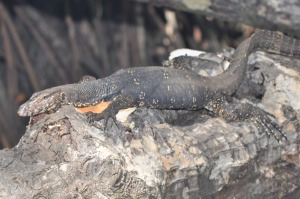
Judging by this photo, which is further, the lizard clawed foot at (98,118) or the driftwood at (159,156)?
the lizard clawed foot at (98,118)

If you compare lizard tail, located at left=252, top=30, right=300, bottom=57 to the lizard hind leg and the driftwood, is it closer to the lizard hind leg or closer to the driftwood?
the driftwood

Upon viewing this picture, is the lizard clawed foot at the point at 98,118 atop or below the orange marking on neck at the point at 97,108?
atop

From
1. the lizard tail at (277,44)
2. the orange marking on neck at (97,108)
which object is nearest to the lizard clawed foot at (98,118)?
the orange marking on neck at (97,108)

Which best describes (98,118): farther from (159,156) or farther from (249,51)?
(249,51)

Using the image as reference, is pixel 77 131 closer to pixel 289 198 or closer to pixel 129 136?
pixel 129 136

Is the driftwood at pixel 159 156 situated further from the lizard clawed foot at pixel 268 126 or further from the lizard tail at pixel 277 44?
the lizard tail at pixel 277 44

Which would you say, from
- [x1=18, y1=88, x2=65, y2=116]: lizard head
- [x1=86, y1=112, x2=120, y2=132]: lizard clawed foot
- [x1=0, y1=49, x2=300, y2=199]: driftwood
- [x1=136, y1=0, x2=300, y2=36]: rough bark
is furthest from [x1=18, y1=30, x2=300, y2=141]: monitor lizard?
[x1=136, y1=0, x2=300, y2=36]: rough bark

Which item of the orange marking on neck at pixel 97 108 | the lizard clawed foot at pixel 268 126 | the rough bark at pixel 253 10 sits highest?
the rough bark at pixel 253 10

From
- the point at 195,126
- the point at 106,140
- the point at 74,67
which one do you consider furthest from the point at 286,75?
the point at 74,67

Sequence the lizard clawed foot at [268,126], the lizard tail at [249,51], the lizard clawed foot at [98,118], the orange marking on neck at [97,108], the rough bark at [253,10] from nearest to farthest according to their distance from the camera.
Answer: the lizard clawed foot at [98,118]
the lizard clawed foot at [268,126]
the orange marking on neck at [97,108]
the lizard tail at [249,51]
the rough bark at [253,10]
